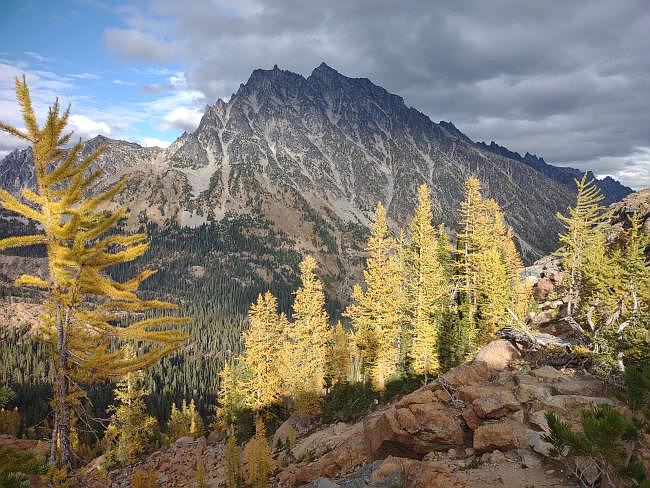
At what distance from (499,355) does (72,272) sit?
23436 mm

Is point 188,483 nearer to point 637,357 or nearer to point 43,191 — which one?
point 43,191

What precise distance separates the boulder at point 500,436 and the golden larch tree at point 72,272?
11.5 metres

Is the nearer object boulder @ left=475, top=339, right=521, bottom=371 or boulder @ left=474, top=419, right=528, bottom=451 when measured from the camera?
boulder @ left=474, top=419, right=528, bottom=451

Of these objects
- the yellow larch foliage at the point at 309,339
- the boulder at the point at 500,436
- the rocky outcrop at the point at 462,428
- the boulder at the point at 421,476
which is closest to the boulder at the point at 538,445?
the rocky outcrop at the point at 462,428

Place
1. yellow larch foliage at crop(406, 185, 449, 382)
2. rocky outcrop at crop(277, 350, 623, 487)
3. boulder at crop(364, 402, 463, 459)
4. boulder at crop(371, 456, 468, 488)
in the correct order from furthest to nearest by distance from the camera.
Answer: yellow larch foliage at crop(406, 185, 449, 382) < boulder at crop(364, 402, 463, 459) < rocky outcrop at crop(277, 350, 623, 487) < boulder at crop(371, 456, 468, 488)

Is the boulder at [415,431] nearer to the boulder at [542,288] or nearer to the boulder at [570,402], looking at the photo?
the boulder at [570,402]

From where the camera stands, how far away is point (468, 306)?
38969 millimetres

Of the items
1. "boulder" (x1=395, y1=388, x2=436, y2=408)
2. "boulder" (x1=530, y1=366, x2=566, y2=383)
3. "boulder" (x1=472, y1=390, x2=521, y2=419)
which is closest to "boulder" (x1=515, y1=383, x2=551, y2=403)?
"boulder" (x1=472, y1=390, x2=521, y2=419)

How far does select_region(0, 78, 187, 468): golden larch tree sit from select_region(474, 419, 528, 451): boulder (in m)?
11.5

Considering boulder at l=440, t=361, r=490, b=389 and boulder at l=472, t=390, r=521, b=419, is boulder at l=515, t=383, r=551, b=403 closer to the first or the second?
boulder at l=472, t=390, r=521, b=419

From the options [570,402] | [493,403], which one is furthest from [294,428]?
[570,402]

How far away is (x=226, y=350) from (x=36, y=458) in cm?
18712

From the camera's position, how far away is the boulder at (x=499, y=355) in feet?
75.4

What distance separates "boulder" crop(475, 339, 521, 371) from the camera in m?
23.0
